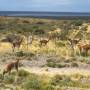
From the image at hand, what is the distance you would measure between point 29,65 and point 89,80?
6.34m

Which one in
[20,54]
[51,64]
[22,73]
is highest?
[22,73]

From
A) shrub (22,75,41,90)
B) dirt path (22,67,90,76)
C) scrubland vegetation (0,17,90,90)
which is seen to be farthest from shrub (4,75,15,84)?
dirt path (22,67,90,76)

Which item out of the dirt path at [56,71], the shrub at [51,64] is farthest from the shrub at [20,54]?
the dirt path at [56,71]

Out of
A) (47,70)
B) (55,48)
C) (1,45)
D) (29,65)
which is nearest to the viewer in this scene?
(47,70)

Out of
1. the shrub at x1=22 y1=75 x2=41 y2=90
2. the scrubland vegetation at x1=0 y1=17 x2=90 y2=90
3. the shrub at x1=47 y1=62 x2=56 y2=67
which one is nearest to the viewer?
the shrub at x1=22 y1=75 x2=41 y2=90

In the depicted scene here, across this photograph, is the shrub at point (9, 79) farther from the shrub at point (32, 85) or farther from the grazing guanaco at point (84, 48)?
the grazing guanaco at point (84, 48)

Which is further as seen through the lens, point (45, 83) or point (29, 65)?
point (29, 65)

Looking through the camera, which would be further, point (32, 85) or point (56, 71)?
point (56, 71)

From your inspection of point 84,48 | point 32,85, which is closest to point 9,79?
point 32,85

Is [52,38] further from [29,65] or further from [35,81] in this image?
[35,81]

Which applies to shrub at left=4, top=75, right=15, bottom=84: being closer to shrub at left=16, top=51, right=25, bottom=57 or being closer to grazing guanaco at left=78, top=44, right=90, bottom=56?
shrub at left=16, top=51, right=25, bottom=57

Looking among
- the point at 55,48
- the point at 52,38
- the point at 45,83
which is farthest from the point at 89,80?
the point at 52,38

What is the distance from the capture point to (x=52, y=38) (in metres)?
40.1

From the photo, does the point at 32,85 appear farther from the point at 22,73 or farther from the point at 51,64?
the point at 51,64
